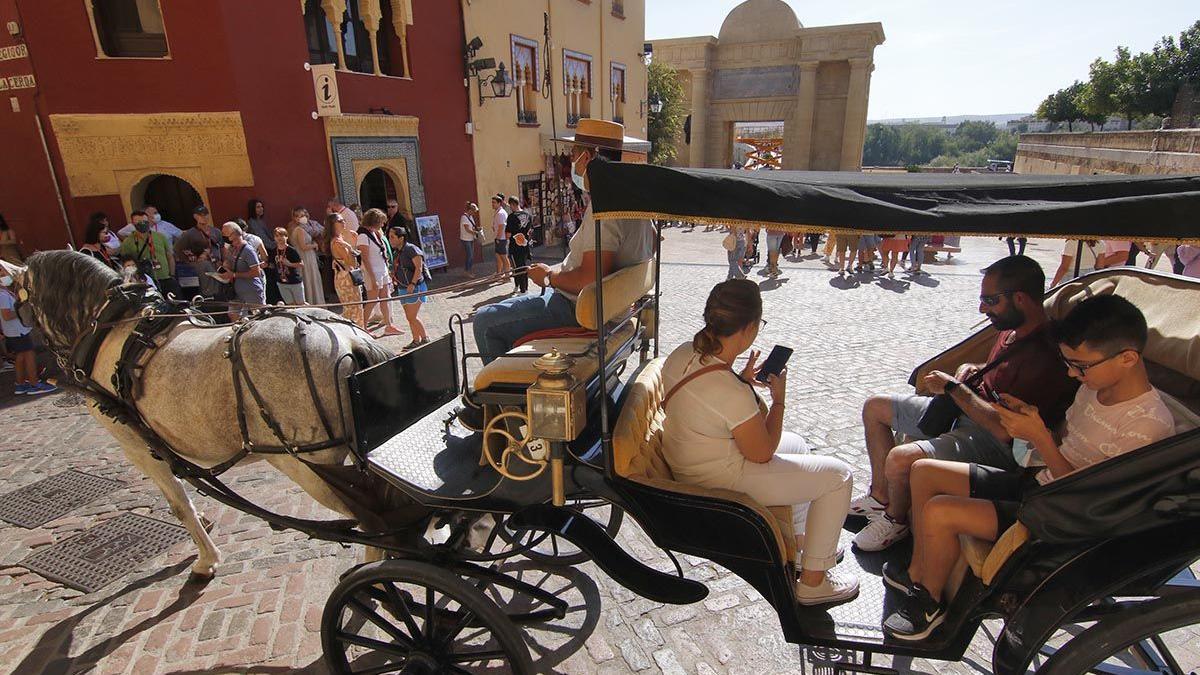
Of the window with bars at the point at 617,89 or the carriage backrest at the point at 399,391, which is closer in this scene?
the carriage backrest at the point at 399,391

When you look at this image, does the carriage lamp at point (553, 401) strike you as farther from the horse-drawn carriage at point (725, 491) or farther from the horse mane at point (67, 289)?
the horse mane at point (67, 289)

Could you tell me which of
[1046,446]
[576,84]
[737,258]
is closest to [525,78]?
[576,84]

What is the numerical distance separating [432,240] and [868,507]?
11721 mm

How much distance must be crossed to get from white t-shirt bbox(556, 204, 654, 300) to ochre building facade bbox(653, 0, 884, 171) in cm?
2883

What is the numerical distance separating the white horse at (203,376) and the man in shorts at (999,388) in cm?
262

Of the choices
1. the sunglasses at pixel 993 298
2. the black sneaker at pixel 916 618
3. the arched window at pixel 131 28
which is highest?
the arched window at pixel 131 28

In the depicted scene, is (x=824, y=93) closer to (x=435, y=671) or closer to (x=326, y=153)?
(x=326, y=153)

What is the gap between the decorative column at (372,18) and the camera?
11172 mm

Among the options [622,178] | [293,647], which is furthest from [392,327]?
[622,178]

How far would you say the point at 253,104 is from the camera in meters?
9.42

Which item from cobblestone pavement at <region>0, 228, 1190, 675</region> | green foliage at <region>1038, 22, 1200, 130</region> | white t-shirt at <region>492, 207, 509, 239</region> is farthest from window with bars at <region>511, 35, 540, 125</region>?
green foliage at <region>1038, 22, 1200, 130</region>

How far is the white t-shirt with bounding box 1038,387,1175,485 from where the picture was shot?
200cm

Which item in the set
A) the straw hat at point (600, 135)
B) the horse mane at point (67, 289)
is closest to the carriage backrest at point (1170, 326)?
the straw hat at point (600, 135)

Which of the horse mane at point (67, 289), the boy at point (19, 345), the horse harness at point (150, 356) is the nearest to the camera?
the horse harness at point (150, 356)
